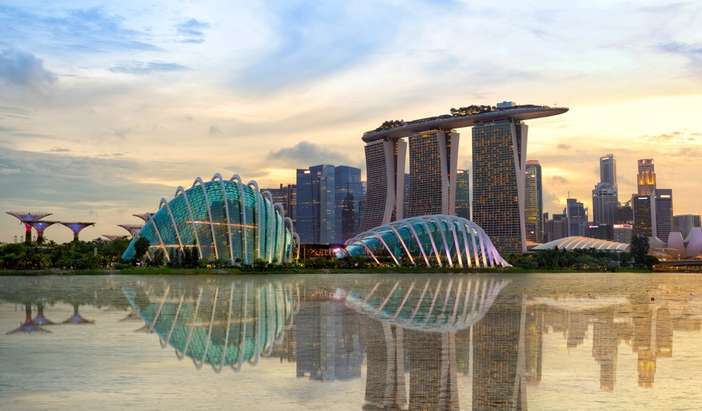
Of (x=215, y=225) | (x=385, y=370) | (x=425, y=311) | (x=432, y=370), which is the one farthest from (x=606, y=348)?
(x=215, y=225)

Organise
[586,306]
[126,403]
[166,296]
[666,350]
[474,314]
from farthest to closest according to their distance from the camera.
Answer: [166,296], [586,306], [474,314], [666,350], [126,403]

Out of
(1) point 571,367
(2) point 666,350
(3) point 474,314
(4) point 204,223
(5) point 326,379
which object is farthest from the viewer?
(4) point 204,223

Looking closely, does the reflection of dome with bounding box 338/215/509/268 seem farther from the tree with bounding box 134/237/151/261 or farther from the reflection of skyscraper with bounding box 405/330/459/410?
the reflection of skyscraper with bounding box 405/330/459/410

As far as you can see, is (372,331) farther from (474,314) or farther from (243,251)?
(243,251)

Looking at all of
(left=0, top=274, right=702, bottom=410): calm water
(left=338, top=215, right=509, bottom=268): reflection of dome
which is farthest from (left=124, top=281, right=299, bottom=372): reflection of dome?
(left=338, top=215, right=509, bottom=268): reflection of dome

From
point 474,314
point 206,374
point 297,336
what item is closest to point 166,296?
point 474,314

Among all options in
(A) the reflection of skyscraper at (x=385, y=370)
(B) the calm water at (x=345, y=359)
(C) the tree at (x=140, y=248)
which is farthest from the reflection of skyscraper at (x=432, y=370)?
(C) the tree at (x=140, y=248)

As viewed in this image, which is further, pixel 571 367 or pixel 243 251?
pixel 243 251
